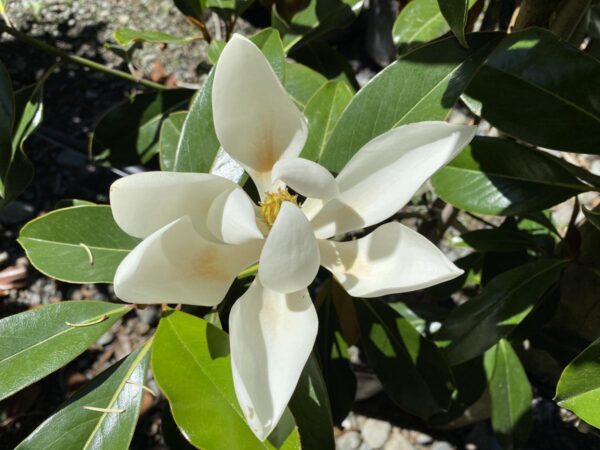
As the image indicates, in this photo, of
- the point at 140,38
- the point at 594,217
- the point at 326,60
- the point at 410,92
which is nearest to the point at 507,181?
the point at 594,217

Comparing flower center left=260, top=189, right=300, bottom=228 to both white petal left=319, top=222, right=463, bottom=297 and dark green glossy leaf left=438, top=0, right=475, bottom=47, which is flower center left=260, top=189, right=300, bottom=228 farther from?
dark green glossy leaf left=438, top=0, right=475, bottom=47

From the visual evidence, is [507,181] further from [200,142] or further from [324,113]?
[200,142]

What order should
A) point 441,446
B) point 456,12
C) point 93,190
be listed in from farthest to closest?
point 93,190, point 441,446, point 456,12

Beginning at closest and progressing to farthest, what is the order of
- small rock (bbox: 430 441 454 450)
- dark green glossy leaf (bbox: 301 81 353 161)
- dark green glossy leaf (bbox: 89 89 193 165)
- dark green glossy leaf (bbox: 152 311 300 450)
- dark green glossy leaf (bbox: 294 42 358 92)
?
dark green glossy leaf (bbox: 152 311 300 450), dark green glossy leaf (bbox: 301 81 353 161), dark green glossy leaf (bbox: 89 89 193 165), dark green glossy leaf (bbox: 294 42 358 92), small rock (bbox: 430 441 454 450)

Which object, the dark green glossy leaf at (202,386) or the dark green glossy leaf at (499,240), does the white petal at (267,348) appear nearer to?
the dark green glossy leaf at (202,386)

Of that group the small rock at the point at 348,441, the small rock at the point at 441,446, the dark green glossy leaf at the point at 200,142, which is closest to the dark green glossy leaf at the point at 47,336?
the dark green glossy leaf at the point at 200,142

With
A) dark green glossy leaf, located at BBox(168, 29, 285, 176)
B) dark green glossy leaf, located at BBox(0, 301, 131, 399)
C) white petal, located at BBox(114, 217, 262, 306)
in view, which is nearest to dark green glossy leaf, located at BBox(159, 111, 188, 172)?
dark green glossy leaf, located at BBox(168, 29, 285, 176)
